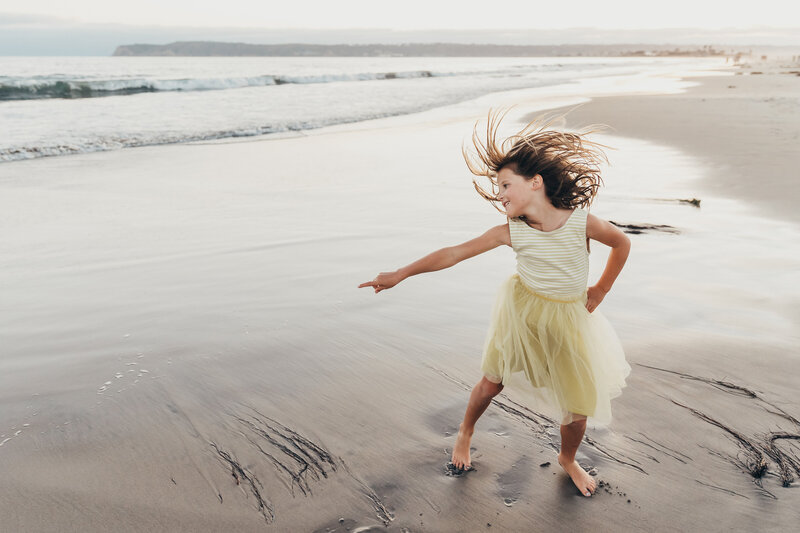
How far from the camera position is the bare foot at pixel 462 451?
2.18 metres

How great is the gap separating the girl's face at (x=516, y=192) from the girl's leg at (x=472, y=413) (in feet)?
2.13

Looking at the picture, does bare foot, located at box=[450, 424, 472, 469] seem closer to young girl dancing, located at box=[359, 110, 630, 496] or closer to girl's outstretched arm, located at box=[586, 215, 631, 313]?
young girl dancing, located at box=[359, 110, 630, 496]

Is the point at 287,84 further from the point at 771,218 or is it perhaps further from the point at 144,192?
the point at 771,218

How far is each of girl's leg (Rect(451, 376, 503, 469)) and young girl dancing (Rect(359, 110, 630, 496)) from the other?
0.05ft

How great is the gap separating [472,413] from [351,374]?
81 centimetres

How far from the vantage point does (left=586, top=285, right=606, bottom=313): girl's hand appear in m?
2.15

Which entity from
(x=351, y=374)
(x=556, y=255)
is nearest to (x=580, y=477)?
(x=556, y=255)

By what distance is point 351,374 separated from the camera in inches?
113

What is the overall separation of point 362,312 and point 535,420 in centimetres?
137

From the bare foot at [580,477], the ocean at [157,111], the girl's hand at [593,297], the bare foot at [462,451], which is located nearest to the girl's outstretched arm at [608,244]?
the girl's hand at [593,297]

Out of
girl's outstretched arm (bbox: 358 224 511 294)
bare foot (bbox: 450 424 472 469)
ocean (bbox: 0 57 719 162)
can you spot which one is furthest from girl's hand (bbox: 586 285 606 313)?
ocean (bbox: 0 57 719 162)

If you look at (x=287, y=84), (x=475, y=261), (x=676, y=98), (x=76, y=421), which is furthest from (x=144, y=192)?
(x=287, y=84)

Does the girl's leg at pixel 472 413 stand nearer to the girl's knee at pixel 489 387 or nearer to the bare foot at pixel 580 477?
the girl's knee at pixel 489 387

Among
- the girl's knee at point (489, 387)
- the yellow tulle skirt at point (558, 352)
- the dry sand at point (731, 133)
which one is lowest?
the dry sand at point (731, 133)
